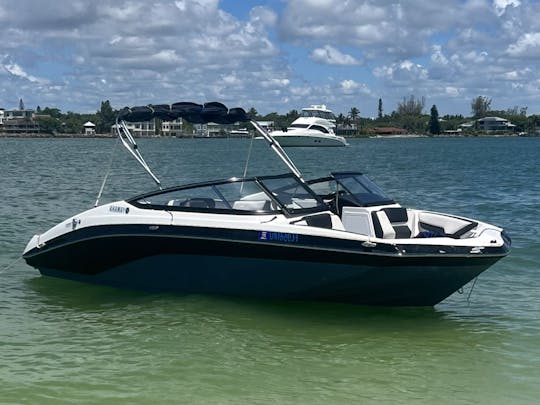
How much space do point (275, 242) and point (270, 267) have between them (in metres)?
0.46

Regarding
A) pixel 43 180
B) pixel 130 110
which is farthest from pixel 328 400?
pixel 43 180

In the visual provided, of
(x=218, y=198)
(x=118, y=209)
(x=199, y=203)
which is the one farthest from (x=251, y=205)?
(x=118, y=209)

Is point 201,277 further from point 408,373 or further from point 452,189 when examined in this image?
point 452,189

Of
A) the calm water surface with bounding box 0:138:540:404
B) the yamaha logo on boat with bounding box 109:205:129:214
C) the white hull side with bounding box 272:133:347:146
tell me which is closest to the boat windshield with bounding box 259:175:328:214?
the calm water surface with bounding box 0:138:540:404

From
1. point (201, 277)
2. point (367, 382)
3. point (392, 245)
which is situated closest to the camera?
point (367, 382)

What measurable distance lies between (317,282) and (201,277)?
1.69m

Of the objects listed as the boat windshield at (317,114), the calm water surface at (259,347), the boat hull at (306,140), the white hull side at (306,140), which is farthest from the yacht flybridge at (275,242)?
the boat windshield at (317,114)

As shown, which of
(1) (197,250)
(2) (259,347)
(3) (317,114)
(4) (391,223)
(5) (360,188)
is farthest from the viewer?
(3) (317,114)

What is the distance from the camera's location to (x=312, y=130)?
88688mm

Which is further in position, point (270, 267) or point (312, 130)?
point (312, 130)

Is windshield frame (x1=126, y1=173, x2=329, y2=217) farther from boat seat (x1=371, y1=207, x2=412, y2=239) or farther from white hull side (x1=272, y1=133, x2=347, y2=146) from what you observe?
white hull side (x1=272, y1=133, x2=347, y2=146)

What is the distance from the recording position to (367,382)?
7500 millimetres

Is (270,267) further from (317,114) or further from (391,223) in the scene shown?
(317,114)

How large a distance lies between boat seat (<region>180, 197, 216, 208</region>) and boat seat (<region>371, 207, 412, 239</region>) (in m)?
2.23
